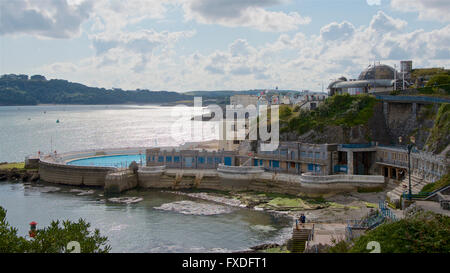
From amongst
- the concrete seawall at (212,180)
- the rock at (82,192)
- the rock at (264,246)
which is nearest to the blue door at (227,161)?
the concrete seawall at (212,180)

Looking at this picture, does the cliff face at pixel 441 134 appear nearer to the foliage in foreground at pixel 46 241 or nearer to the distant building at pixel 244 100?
the foliage in foreground at pixel 46 241

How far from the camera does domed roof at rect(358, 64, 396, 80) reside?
80.5m

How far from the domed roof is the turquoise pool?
4352 centimetres

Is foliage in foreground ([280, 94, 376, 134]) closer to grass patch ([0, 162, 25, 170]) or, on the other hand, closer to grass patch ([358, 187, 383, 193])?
grass patch ([358, 187, 383, 193])

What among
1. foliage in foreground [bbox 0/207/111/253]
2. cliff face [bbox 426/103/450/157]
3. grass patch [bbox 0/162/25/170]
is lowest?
grass patch [bbox 0/162/25/170]

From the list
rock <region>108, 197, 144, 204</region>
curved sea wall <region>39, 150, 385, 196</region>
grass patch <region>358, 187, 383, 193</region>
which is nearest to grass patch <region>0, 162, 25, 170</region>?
curved sea wall <region>39, 150, 385, 196</region>

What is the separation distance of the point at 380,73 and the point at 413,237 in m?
67.6

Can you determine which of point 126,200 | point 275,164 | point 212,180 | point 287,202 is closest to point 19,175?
point 126,200

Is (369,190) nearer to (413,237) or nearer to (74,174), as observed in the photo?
(413,237)

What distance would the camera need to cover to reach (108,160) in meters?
76.0

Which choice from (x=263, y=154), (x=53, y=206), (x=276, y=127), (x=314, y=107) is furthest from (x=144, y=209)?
(x=314, y=107)

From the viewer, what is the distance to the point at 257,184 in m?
58.1

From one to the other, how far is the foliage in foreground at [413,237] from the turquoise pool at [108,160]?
5511cm
